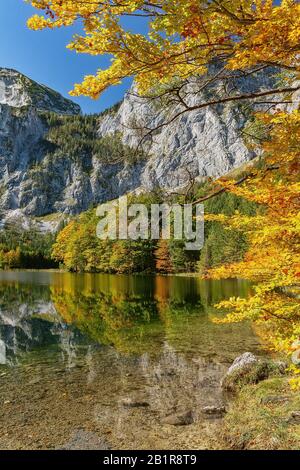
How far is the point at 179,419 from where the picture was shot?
29.1 ft

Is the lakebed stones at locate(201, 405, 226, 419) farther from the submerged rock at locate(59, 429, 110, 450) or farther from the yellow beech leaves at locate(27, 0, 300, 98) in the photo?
the yellow beech leaves at locate(27, 0, 300, 98)

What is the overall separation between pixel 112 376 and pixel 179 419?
162 inches

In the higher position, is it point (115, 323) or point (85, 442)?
point (85, 442)

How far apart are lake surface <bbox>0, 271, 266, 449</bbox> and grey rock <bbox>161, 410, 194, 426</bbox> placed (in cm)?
13

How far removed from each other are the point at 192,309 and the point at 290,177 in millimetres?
21482

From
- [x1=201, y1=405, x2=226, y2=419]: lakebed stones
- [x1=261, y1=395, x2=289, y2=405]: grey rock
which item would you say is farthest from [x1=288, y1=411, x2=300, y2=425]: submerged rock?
[x1=201, y1=405, x2=226, y2=419]: lakebed stones

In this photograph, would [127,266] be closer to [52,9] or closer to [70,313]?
[70,313]

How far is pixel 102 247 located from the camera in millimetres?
82812

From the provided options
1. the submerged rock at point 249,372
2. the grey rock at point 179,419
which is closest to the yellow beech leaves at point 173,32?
the grey rock at point 179,419

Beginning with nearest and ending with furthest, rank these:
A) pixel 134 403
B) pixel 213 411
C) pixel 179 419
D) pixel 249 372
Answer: pixel 179 419
pixel 213 411
pixel 134 403
pixel 249 372

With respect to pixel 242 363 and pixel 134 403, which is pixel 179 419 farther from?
pixel 242 363

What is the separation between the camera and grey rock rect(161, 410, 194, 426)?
8677mm

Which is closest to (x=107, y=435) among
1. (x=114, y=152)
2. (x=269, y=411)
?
(x=269, y=411)

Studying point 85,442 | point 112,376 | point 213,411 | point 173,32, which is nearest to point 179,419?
point 213,411
